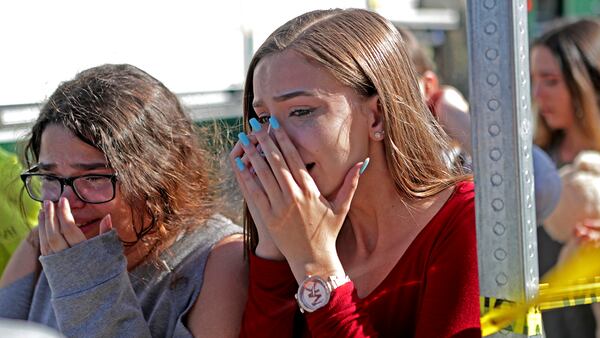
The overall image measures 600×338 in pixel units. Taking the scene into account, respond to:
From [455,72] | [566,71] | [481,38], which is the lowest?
[455,72]

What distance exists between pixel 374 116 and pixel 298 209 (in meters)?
0.26

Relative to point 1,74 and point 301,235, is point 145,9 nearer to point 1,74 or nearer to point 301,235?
point 1,74

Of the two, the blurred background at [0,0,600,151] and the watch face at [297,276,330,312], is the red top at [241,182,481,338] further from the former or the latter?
the blurred background at [0,0,600,151]

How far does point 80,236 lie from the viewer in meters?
2.02

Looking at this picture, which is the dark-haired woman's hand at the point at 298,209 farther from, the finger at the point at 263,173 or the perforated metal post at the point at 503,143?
the perforated metal post at the point at 503,143

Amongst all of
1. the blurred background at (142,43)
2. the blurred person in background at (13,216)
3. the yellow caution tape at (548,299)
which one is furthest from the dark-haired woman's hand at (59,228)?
the blurred background at (142,43)

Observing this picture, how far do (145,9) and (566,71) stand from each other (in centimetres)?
240

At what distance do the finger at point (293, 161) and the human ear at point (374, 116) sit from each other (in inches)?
6.4

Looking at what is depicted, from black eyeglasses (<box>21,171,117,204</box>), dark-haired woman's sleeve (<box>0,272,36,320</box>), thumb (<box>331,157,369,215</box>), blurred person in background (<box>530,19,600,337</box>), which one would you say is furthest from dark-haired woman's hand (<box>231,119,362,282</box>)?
blurred person in background (<box>530,19,600,337</box>)

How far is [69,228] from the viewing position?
6.59 feet

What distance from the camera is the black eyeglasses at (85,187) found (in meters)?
2.11

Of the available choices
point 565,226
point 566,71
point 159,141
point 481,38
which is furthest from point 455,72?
point 481,38

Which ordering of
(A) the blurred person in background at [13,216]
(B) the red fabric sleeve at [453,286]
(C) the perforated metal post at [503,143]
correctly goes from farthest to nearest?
1. (A) the blurred person in background at [13,216]
2. (B) the red fabric sleeve at [453,286]
3. (C) the perforated metal post at [503,143]

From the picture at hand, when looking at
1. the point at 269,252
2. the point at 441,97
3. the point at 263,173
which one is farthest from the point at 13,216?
the point at 441,97
